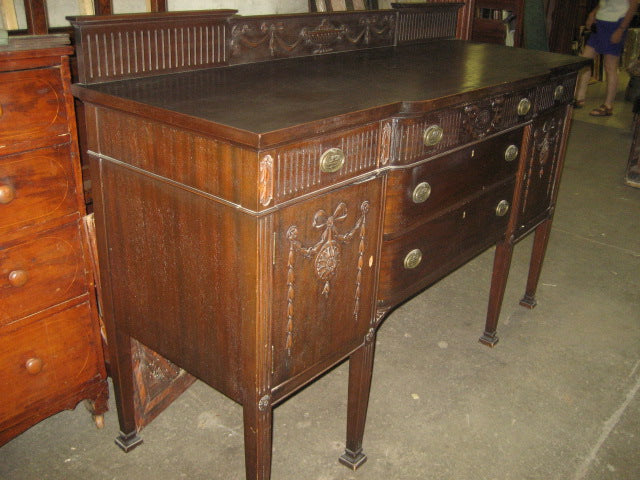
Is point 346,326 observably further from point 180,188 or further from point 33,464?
point 33,464

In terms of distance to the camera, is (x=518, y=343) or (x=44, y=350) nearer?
(x=44, y=350)

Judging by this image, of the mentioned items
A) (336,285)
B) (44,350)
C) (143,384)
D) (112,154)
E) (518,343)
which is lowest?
(518,343)

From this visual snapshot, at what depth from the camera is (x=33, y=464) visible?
190cm

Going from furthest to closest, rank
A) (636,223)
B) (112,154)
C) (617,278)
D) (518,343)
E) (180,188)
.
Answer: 1. (636,223)
2. (617,278)
3. (518,343)
4. (112,154)
5. (180,188)

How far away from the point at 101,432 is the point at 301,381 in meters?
0.84

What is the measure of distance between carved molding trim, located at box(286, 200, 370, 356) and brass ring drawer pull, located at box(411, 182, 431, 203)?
0.66 ft

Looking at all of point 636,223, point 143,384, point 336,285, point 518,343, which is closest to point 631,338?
point 518,343

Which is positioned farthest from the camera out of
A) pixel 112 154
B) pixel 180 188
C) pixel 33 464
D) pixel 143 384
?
pixel 143 384

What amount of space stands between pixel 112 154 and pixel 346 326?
29.4 inches

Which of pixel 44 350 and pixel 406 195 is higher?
pixel 406 195

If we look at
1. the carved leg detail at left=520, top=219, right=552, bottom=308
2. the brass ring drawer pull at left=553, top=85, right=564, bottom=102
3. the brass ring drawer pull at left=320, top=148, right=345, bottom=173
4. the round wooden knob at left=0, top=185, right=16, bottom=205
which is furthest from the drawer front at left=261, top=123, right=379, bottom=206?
the carved leg detail at left=520, top=219, right=552, bottom=308

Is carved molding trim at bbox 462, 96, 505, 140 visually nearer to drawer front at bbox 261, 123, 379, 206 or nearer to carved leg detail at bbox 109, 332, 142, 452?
drawer front at bbox 261, 123, 379, 206

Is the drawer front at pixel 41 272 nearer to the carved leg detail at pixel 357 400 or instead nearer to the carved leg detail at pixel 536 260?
the carved leg detail at pixel 357 400

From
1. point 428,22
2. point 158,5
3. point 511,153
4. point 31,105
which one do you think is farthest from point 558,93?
point 31,105
